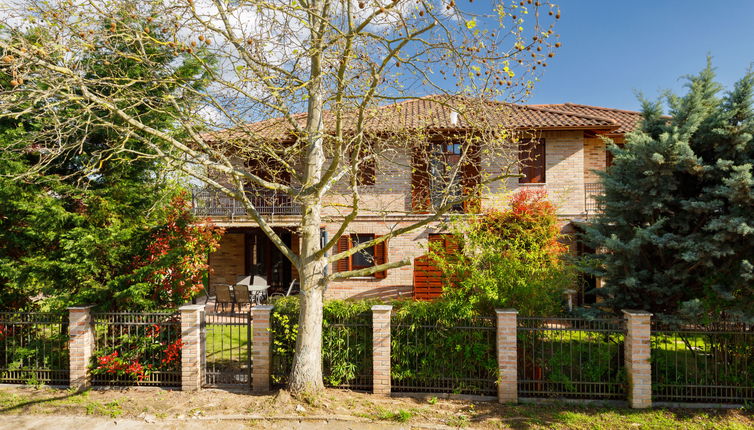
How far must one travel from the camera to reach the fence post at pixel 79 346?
704 cm

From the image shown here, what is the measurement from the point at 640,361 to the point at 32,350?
33.9ft

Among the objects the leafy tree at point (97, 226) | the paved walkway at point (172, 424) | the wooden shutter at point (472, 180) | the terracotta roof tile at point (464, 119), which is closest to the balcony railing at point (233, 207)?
the terracotta roof tile at point (464, 119)

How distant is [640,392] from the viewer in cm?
624

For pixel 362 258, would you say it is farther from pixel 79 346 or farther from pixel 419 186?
pixel 79 346

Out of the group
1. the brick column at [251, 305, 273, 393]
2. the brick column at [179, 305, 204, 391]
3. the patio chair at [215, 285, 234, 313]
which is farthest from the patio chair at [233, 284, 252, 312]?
the brick column at [251, 305, 273, 393]

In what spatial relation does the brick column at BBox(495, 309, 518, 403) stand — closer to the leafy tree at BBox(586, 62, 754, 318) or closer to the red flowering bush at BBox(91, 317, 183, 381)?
the leafy tree at BBox(586, 62, 754, 318)

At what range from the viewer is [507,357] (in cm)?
645

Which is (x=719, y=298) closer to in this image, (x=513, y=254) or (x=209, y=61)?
(x=513, y=254)

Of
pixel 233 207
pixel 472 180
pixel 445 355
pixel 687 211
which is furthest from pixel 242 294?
pixel 687 211

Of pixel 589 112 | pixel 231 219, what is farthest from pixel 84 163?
pixel 589 112

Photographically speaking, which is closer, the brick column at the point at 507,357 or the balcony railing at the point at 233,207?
the brick column at the point at 507,357

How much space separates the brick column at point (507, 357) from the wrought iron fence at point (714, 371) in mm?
2198

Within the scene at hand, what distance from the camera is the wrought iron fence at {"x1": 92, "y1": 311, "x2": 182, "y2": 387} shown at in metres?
7.09

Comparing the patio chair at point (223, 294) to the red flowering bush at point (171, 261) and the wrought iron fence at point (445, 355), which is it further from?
the wrought iron fence at point (445, 355)
